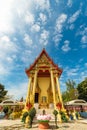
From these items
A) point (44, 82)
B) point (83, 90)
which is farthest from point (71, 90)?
point (44, 82)

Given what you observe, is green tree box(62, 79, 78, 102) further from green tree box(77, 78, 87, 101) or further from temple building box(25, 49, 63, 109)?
temple building box(25, 49, 63, 109)

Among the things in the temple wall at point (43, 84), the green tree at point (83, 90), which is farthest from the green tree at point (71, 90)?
the temple wall at point (43, 84)

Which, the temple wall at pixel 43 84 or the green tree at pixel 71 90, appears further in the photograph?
the green tree at pixel 71 90

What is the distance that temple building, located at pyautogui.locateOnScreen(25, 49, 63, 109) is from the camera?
21031 millimetres

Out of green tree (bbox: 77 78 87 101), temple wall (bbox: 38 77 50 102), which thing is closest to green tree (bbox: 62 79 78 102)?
green tree (bbox: 77 78 87 101)

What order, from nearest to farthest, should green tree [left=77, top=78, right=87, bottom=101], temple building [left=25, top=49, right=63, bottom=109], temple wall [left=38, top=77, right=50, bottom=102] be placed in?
temple building [left=25, top=49, right=63, bottom=109]
temple wall [left=38, top=77, right=50, bottom=102]
green tree [left=77, top=78, right=87, bottom=101]

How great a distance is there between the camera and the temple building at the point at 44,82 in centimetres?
2103

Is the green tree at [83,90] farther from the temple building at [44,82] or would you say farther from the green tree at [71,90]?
the temple building at [44,82]

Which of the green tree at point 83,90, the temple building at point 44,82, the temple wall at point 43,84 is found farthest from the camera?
the green tree at point 83,90

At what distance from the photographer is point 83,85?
112 ft

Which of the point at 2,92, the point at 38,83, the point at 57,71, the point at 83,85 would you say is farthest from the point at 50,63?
the point at 2,92

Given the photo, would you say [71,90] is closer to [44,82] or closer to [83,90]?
[83,90]

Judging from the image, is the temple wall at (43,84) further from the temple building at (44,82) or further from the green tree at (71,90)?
the green tree at (71,90)

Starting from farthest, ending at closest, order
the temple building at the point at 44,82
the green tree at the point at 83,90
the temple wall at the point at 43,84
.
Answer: the green tree at the point at 83,90 < the temple wall at the point at 43,84 < the temple building at the point at 44,82
